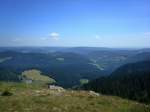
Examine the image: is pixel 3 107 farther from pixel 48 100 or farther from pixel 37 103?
pixel 48 100

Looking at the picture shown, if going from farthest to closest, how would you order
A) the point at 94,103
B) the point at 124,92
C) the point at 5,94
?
the point at 124,92
the point at 5,94
the point at 94,103

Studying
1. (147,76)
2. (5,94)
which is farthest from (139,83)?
(5,94)

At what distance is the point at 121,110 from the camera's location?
1858 centimetres

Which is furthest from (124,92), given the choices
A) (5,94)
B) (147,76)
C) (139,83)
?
(5,94)

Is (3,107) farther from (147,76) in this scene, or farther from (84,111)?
(147,76)

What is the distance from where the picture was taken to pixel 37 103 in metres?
19.4

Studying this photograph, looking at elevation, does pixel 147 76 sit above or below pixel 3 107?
below

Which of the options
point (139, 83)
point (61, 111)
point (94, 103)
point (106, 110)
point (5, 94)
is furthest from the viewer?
point (139, 83)

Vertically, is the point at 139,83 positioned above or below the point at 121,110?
below

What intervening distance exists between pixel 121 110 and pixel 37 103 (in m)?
6.97

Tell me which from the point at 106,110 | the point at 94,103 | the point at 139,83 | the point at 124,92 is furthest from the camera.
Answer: the point at 139,83

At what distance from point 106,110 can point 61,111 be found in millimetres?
3706

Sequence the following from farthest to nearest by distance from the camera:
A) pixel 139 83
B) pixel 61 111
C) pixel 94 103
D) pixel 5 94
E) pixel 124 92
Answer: pixel 139 83 < pixel 124 92 < pixel 5 94 < pixel 94 103 < pixel 61 111

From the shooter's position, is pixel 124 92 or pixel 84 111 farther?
pixel 124 92
